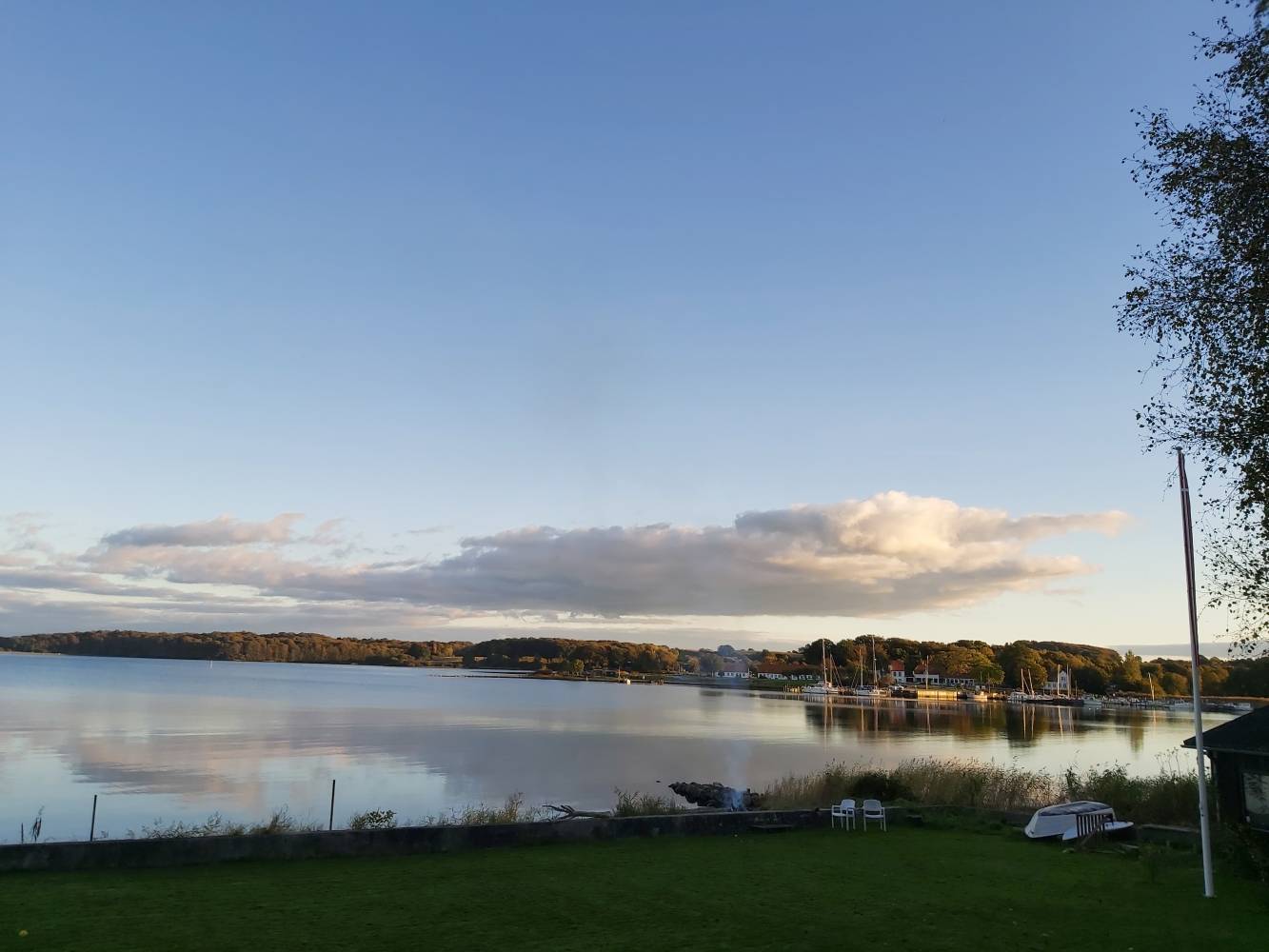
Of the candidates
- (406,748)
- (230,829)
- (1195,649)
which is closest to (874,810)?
(1195,649)

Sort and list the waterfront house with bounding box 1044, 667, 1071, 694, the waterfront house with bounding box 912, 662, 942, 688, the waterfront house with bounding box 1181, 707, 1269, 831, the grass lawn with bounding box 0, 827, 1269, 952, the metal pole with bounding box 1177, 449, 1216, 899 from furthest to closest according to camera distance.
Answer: the waterfront house with bounding box 912, 662, 942, 688 < the waterfront house with bounding box 1044, 667, 1071, 694 < the waterfront house with bounding box 1181, 707, 1269, 831 < the metal pole with bounding box 1177, 449, 1216, 899 < the grass lawn with bounding box 0, 827, 1269, 952

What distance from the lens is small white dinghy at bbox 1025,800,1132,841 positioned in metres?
16.6

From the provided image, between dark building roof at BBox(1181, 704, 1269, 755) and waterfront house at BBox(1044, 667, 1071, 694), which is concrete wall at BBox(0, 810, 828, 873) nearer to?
dark building roof at BBox(1181, 704, 1269, 755)

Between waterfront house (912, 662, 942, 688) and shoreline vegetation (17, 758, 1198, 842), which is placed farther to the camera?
waterfront house (912, 662, 942, 688)

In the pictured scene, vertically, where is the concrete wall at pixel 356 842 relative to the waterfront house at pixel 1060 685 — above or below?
above

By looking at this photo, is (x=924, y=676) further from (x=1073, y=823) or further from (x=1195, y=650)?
(x=1195, y=650)

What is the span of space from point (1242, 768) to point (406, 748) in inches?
1806

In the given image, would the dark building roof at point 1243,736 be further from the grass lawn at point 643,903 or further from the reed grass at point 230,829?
the reed grass at point 230,829

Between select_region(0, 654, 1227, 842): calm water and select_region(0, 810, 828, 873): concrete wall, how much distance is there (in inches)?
596

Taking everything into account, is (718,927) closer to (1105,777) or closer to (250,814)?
(1105,777)

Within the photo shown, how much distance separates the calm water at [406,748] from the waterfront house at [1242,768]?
2341cm

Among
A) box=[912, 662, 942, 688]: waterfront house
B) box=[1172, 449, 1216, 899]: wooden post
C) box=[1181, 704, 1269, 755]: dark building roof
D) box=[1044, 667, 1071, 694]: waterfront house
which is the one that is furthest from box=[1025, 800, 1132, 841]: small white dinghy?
box=[912, 662, 942, 688]: waterfront house

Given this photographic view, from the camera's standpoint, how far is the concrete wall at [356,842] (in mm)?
12469

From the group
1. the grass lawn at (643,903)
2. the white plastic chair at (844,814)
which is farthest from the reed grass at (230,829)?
the white plastic chair at (844,814)
